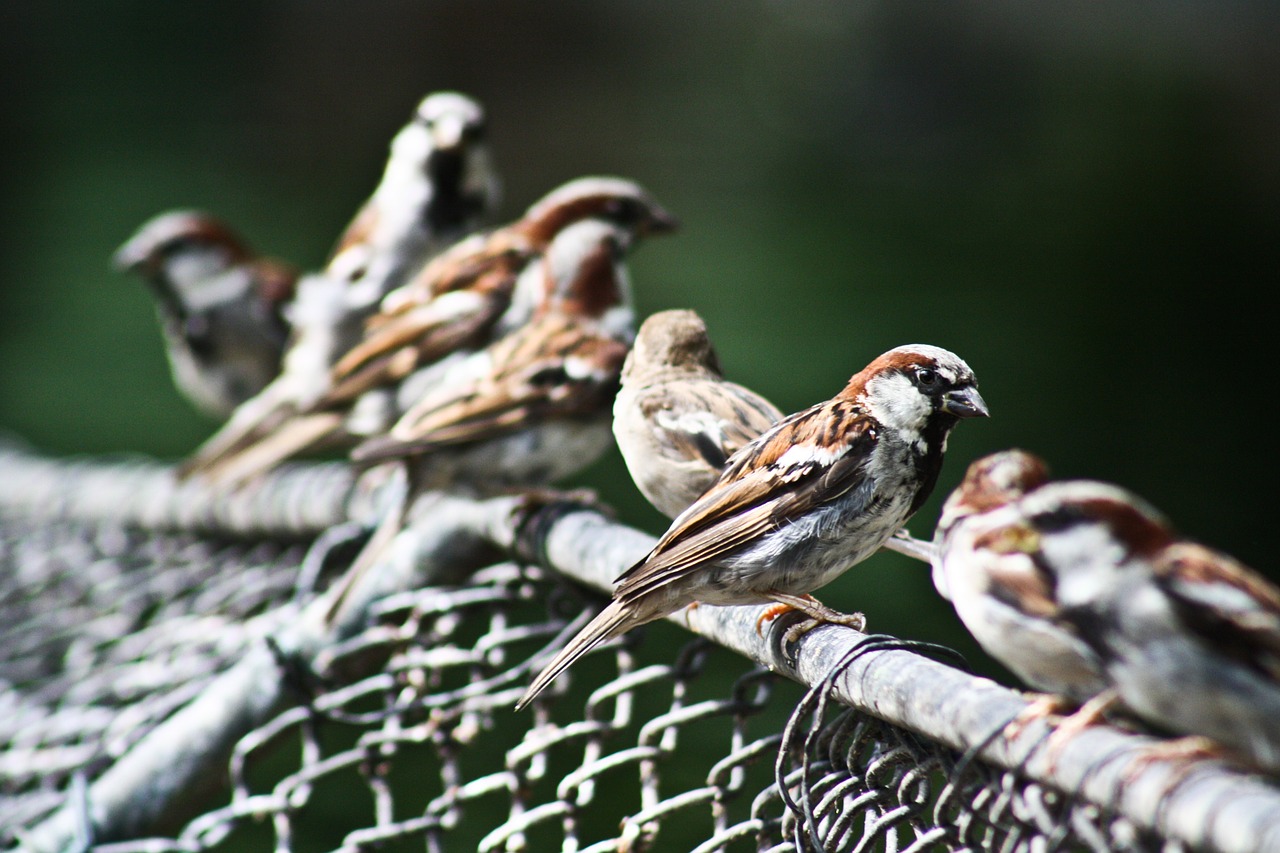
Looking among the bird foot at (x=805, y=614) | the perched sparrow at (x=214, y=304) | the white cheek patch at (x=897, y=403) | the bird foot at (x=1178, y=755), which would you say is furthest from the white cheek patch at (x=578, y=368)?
the perched sparrow at (x=214, y=304)

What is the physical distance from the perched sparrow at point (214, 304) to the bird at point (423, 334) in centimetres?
140

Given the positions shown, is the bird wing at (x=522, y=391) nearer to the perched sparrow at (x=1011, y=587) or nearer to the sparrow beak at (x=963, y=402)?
the sparrow beak at (x=963, y=402)

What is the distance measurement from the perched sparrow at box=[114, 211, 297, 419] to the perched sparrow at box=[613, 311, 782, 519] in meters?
2.93

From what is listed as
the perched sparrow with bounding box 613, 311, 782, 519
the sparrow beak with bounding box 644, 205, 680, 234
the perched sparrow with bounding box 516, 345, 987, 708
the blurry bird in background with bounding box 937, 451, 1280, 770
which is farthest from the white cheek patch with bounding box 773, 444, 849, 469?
the sparrow beak with bounding box 644, 205, 680, 234

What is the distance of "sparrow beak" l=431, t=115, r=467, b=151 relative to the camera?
10.2ft

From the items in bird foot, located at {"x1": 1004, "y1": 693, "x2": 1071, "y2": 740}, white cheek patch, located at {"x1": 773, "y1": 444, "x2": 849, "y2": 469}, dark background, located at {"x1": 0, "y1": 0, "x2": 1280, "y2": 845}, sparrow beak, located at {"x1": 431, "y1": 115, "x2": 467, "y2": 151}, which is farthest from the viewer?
dark background, located at {"x1": 0, "y1": 0, "x2": 1280, "y2": 845}

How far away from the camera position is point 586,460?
6.88 feet

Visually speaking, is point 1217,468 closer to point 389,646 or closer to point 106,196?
point 389,646

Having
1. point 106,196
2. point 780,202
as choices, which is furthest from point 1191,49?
point 106,196

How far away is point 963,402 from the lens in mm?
1047

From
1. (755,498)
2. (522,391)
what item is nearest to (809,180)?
(522,391)

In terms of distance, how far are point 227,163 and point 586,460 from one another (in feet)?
35.6

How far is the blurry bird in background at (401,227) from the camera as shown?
314 centimetres

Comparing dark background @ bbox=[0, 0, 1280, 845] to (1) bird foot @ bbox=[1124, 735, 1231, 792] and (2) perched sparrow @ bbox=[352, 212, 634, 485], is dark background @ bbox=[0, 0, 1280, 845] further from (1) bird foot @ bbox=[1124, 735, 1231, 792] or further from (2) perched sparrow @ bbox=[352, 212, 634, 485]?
(1) bird foot @ bbox=[1124, 735, 1231, 792]
